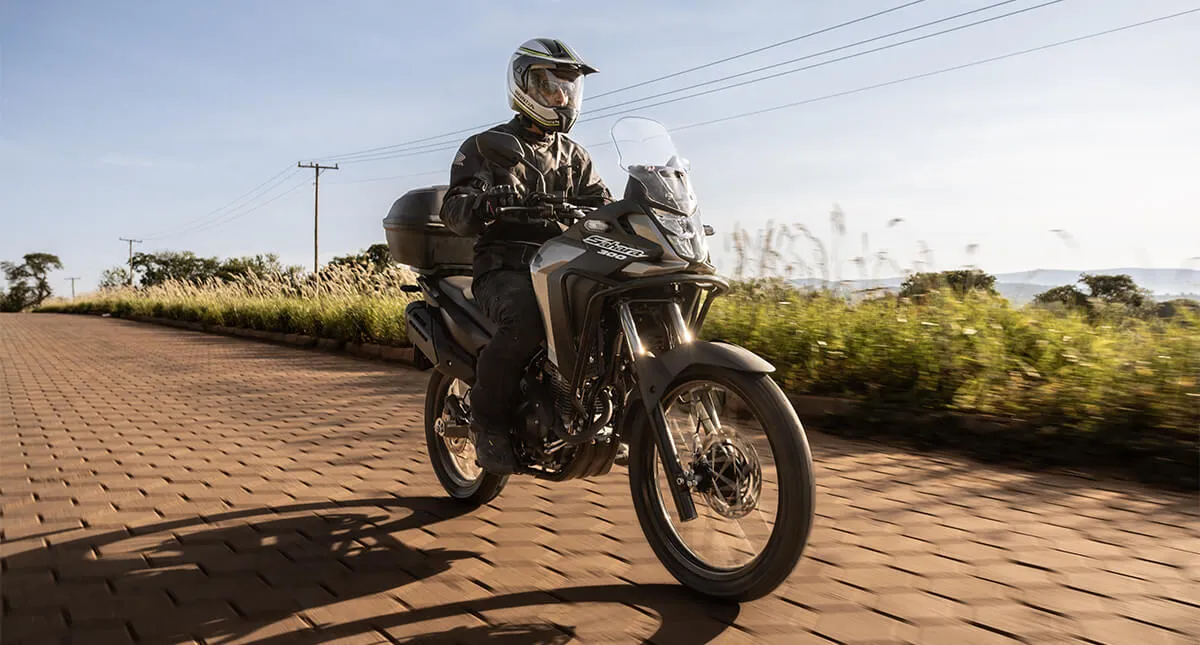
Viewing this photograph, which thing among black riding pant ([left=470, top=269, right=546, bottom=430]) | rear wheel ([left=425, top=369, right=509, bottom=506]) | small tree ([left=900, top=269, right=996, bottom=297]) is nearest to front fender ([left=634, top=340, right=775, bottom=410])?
black riding pant ([left=470, top=269, right=546, bottom=430])

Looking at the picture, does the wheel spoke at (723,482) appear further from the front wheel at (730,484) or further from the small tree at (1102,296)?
the small tree at (1102,296)

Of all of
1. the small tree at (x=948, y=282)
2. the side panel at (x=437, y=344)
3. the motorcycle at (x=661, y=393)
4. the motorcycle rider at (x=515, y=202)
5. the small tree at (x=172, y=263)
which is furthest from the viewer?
the small tree at (x=172, y=263)

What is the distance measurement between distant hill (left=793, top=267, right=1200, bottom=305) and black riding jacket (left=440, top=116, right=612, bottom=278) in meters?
4.26

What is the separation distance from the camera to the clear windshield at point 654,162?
3.06m

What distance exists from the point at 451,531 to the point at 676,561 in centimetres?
123

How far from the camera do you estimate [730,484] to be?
295cm

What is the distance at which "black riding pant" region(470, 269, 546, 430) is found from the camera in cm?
351

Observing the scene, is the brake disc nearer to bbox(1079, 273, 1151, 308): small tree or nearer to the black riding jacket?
the black riding jacket

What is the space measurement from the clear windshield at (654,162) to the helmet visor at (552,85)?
0.49m

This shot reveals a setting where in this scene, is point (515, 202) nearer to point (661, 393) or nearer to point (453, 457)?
point (661, 393)

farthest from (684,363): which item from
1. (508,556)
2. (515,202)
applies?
(508,556)

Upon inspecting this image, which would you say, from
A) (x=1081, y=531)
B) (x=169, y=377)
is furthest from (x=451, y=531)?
(x=169, y=377)

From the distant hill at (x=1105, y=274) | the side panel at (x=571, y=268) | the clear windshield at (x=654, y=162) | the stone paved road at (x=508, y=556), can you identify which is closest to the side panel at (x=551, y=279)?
the side panel at (x=571, y=268)

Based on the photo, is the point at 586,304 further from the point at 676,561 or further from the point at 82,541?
the point at 82,541
